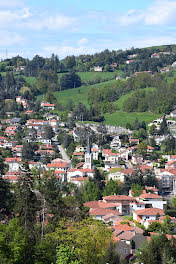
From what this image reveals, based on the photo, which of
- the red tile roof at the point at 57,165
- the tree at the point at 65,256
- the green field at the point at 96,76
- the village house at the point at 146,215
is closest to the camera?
the tree at the point at 65,256

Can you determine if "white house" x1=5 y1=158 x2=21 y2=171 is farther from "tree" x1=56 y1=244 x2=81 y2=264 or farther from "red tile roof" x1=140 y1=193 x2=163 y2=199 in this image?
"tree" x1=56 y1=244 x2=81 y2=264

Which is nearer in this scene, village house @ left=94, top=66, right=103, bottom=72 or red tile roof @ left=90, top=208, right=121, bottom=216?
red tile roof @ left=90, top=208, right=121, bottom=216

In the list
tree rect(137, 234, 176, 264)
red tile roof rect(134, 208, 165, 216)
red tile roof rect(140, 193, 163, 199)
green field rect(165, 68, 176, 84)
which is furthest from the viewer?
green field rect(165, 68, 176, 84)

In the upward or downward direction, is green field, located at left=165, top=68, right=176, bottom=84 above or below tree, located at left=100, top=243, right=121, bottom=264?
above

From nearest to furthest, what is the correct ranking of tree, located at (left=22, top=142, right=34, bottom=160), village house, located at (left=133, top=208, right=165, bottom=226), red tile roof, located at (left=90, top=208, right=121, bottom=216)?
red tile roof, located at (left=90, top=208, right=121, bottom=216) → village house, located at (left=133, top=208, right=165, bottom=226) → tree, located at (left=22, top=142, right=34, bottom=160)

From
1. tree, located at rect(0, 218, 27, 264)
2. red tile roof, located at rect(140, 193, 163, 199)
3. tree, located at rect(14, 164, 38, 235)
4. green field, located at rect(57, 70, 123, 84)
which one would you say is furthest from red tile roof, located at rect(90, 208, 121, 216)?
green field, located at rect(57, 70, 123, 84)

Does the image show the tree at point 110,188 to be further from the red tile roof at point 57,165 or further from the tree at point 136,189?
the red tile roof at point 57,165

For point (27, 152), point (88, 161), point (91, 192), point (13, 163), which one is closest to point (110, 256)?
point (91, 192)

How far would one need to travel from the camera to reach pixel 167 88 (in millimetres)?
97250

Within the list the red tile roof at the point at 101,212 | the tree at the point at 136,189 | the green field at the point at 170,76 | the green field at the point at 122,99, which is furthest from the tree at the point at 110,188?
the green field at the point at 170,76

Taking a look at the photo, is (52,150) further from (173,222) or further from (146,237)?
(146,237)

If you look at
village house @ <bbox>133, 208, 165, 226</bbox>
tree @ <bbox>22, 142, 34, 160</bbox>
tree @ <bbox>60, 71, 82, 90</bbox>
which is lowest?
village house @ <bbox>133, 208, 165, 226</bbox>

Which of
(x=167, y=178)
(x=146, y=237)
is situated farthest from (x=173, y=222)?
(x=167, y=178)

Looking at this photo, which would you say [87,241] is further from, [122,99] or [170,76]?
[170,76]
